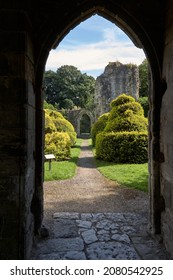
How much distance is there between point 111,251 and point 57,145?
9913 mm

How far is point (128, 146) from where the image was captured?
11734 millimetres

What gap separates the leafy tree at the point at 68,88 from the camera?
138 feet

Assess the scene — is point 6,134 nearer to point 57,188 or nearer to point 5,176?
point 5,176

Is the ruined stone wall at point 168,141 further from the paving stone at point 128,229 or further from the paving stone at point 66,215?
the paving stone at point 66,215

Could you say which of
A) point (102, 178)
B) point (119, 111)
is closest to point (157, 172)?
point (102, 178)

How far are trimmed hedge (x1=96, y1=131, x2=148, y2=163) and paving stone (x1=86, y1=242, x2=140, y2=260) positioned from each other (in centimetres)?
791

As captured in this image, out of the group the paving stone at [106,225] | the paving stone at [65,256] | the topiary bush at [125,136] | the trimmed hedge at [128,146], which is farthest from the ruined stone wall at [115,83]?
the paving stone at [65,256]

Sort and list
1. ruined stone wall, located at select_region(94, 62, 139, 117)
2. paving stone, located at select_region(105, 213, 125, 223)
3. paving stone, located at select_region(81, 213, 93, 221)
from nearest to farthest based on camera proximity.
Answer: paving stone, located at select_region(105, 213, 125, 223) < paving stone, located at select_region(81, 213, 93, 221) < ruined stone wall, located at select_region(94, 62, 139, 117)

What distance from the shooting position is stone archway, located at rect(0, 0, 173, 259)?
10.0 ft

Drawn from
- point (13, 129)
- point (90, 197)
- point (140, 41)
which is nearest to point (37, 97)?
point (13, 129)

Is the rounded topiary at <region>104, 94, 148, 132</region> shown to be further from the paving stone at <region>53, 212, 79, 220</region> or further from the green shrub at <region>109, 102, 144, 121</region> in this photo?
the paving stone at <region>53, 212, 79, 220</region>

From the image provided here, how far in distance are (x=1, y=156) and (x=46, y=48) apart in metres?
1.71

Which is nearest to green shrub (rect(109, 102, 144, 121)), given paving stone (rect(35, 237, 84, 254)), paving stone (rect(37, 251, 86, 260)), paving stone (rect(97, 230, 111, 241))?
paving stone (rect(97, 230, 111, 241))

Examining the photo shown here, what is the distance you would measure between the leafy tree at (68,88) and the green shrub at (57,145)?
1070 inches
